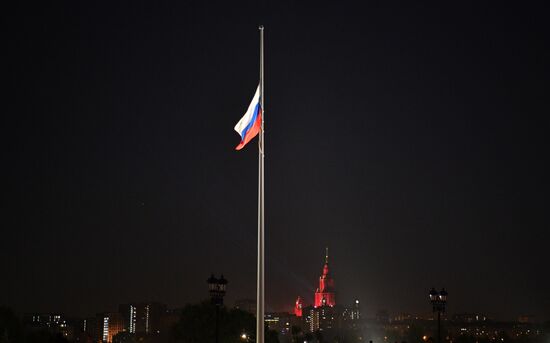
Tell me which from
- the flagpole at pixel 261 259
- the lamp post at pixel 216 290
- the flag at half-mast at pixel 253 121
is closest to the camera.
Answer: the flagpole at pixel 261 259

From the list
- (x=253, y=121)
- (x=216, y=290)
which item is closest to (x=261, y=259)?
(x=253, y=121)

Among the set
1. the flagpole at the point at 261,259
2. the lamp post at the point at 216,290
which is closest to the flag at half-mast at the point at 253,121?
the flagpole at the point at 261,259

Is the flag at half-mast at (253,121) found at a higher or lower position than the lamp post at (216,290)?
higher

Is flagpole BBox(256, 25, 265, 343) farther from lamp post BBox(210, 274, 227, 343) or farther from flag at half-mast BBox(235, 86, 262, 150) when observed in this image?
lamp post BBox(210, 274, 227, 343)

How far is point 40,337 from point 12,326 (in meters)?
10.8

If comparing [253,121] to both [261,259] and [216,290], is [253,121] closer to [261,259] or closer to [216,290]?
[261,259]

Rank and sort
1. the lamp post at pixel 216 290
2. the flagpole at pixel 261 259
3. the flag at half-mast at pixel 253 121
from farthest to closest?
the lamp post at pixel 216 290
the flag at half-mast at pixel 253 121
the flagpole at pixel 261 259

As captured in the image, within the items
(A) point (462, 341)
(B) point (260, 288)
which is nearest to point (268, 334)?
(A) point (462, 341)

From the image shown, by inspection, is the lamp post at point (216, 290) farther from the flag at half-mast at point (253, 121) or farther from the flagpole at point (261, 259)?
the flag at half-mast at point (253, 121)

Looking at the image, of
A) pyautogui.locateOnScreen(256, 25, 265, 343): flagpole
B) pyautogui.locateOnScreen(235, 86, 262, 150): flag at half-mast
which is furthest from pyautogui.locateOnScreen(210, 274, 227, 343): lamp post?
pyautogui.locateOnScreen(235, 86, 262, 150): flag at half-mast

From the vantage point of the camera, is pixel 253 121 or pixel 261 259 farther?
pixel 253 121

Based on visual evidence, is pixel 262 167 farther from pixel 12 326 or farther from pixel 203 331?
pixel 203 331

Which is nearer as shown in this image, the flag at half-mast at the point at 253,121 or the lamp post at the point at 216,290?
the flag at half-mast at the point at 253,121

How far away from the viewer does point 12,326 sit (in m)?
83.8
